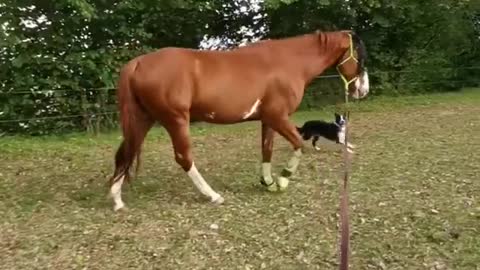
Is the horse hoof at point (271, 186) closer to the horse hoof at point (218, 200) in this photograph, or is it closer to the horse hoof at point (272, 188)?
the horse hoof at point (272, 188)

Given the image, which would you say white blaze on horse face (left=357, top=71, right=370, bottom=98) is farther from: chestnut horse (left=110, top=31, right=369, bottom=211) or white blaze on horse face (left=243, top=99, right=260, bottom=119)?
white blaze on horse face (left=243, top=99, right=260, bottom=119)

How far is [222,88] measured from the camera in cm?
557

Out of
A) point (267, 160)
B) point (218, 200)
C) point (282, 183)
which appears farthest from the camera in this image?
point (267, 160)

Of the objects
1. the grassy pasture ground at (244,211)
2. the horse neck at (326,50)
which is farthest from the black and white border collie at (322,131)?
the horse neck at (326,50)

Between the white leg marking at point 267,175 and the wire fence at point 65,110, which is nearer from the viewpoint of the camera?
the white leg marking at point 267,175

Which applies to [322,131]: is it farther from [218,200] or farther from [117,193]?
[117,193]

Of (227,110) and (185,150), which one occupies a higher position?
(227,110)

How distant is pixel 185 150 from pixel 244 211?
2.30ft

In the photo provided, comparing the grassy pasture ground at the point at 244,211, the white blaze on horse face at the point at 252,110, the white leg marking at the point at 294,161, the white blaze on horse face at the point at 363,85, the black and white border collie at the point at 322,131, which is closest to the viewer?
the grassy pasture ground at the point at 244,211

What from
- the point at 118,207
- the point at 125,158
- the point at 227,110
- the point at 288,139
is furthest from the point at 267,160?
the point at 118,207

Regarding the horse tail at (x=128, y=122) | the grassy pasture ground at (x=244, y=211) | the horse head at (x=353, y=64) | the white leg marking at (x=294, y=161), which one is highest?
the horse head at (x=353, y=64)

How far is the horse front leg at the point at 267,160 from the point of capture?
5938 mm

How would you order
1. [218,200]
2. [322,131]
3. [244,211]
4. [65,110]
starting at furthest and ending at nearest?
[65,110]
[322,131]
[218,200]
[244,211]

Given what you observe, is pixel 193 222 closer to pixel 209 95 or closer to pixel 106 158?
pixel 209 95
